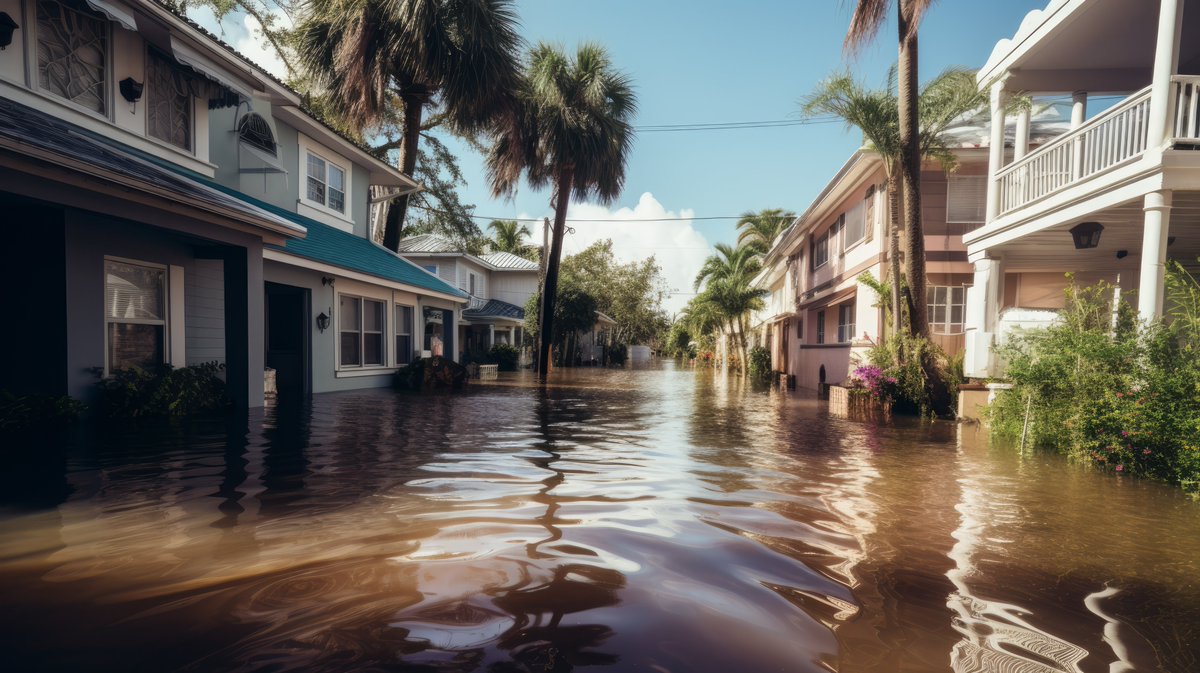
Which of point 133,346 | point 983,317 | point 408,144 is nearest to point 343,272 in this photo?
point 133,346

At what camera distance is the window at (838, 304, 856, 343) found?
1802 cm

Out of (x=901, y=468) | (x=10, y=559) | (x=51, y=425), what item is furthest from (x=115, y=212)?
(x=901, y=468)

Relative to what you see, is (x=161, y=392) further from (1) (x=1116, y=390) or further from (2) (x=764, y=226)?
(2) (x=764, y=226)

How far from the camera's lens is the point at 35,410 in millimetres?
7262

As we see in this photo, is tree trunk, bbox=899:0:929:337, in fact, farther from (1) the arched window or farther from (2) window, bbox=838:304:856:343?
(1) the arched window

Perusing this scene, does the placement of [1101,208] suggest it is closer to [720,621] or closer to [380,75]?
[720,621]

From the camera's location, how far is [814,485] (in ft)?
18.0

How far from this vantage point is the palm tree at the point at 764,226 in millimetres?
38406

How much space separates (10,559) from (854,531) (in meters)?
4.94

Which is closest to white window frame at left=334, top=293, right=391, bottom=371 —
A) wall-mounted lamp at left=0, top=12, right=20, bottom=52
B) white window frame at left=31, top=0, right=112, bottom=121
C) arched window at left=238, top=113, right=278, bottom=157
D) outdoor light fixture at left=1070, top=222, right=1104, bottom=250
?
arched window at left=238, top=113, right=278, bottom=157

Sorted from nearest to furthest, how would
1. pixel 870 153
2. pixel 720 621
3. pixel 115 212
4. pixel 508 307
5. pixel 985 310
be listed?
pixel 720 621
pixel 115 212
pixel 985 310
pixel 870 153
pixel 508 307

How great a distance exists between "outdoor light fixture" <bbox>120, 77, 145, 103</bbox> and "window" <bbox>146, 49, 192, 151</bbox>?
0.33 meters

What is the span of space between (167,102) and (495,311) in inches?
848

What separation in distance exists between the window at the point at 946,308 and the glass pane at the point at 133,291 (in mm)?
15734
